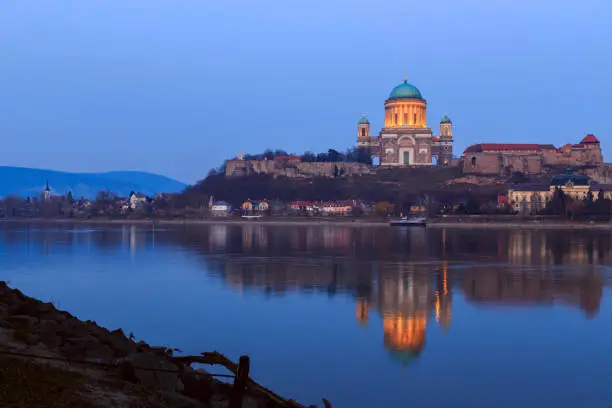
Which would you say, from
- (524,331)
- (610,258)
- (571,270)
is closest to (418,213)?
(610,258)

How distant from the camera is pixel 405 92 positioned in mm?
102875

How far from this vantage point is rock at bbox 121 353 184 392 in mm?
5949

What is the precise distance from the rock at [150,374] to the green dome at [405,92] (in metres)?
99.0

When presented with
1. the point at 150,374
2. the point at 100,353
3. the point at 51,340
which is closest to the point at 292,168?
the point at 51,340

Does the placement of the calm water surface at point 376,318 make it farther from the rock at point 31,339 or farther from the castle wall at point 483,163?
the castle wall at point 483,163

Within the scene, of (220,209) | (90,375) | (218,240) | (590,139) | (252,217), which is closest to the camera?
(90,375)

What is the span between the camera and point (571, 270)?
75.7 ft

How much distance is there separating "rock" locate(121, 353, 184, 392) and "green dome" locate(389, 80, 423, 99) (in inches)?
3898

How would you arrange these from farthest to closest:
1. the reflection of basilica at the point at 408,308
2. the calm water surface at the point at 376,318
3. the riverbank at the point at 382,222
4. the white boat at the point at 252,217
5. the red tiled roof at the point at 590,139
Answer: the red tiled roof at the point at 590,139 → the white boat at the point at 252,217 → the riverbank at the point at 382,222 → the reflection of basilica at the point at 408,308 → the calm water surface at the point at 376,318

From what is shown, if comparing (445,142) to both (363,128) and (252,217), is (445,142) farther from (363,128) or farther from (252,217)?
(252,217)

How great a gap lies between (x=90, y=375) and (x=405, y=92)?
328 ft

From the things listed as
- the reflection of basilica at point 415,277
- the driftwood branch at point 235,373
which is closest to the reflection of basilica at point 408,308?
the reflection of basilica at point 415,277

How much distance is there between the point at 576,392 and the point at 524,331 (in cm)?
367

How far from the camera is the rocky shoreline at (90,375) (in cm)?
516
